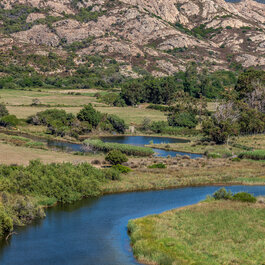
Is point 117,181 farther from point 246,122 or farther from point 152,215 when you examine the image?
point 246,122

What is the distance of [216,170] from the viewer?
74.8 meters

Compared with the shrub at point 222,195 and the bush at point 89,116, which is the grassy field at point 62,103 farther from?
the shrub at point 222,195

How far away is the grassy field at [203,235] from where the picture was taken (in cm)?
3803

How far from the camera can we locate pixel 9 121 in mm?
115375

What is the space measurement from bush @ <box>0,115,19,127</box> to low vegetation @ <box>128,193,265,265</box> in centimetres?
7112

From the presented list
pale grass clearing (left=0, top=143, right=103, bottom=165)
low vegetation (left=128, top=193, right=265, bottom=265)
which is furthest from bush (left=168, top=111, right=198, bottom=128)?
low vegetation (left=128, top=193, right=265, bottom=265)

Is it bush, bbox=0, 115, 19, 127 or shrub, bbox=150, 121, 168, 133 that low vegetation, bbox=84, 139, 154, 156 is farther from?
shrub, bbox=150, 121, 168, 133

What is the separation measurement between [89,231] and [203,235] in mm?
10791

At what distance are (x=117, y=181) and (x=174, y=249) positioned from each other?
26363 millimetres

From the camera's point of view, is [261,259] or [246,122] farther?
[246,122]

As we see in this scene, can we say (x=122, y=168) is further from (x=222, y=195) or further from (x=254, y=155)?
(x=254, y=155)

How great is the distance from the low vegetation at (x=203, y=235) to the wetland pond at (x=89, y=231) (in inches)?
72.6

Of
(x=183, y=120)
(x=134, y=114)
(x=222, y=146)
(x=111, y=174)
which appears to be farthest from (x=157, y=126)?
(x=111, y=174)

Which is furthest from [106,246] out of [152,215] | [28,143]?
[28,143]
